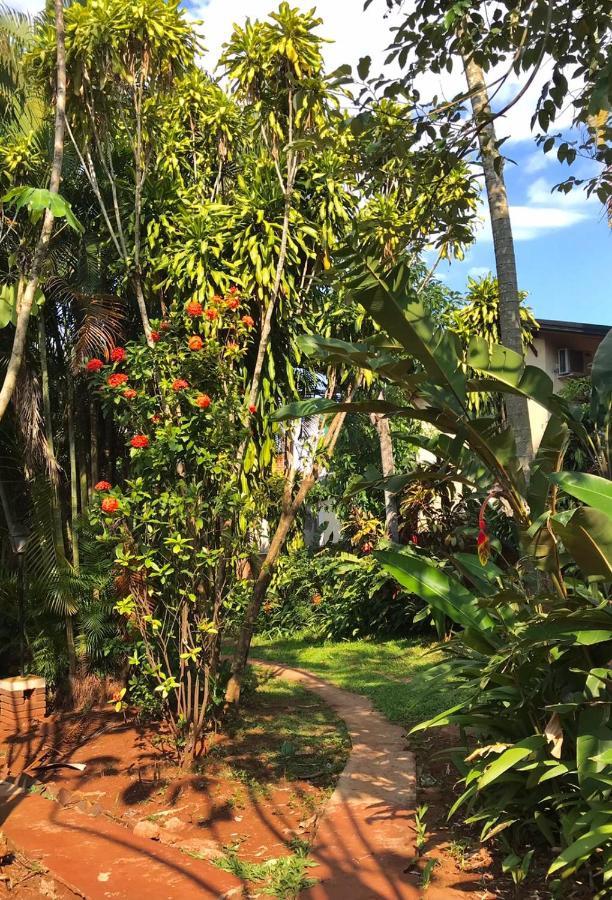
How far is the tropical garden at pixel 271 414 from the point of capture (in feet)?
12.1

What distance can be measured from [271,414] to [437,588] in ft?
4.24

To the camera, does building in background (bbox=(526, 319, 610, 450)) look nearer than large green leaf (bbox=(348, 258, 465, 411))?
No

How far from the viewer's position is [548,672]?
3.74 m

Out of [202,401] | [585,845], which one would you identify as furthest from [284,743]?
[585,845]

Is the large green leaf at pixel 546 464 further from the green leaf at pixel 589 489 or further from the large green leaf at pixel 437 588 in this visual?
the large green leaf at pixel 437 588

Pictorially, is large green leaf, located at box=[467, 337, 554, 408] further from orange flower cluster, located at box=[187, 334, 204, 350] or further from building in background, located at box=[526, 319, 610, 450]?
building in background, located at box=[526, 319, 610, 450]

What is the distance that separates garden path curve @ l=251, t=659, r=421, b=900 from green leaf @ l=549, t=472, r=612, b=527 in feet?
6.09

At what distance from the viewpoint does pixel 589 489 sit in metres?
3.28

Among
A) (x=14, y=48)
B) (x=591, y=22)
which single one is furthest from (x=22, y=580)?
(x=14, y=48)

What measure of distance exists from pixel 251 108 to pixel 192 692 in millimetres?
5234

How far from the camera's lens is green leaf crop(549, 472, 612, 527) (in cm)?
325

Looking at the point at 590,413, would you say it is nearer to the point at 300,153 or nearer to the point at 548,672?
the point at 548,672

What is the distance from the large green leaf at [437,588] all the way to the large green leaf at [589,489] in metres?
1.14

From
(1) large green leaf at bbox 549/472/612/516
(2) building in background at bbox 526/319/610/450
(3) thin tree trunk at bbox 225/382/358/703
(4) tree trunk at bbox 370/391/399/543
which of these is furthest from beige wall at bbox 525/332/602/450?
(1) large green leaf at bbox 549/472/612/516
